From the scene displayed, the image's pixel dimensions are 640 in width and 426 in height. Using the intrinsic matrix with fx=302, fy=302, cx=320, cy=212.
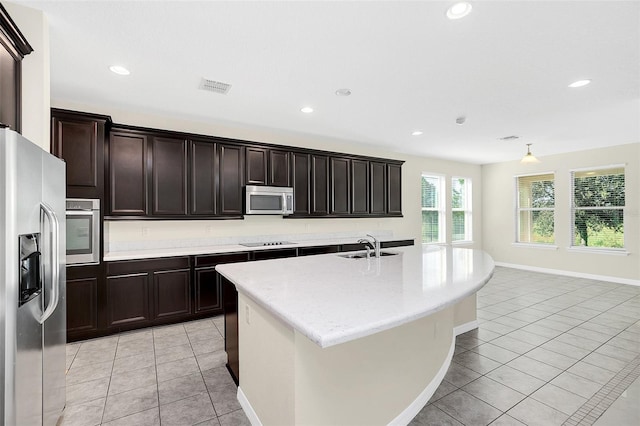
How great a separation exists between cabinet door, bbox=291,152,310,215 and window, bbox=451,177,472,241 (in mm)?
4379

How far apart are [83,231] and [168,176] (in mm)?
1116

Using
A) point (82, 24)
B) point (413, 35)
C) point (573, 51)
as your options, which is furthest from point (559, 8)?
point (82, 24)

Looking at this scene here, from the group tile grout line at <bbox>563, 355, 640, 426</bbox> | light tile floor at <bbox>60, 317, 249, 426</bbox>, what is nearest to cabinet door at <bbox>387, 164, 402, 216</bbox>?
tile grout line at <bbox>563, 355, 640, 426</bbox>

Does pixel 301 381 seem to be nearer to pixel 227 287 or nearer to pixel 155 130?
pixel 227 287

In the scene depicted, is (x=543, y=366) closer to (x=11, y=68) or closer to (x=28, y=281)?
(x=28, y=281)

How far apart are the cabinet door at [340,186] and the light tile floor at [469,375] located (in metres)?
2.63

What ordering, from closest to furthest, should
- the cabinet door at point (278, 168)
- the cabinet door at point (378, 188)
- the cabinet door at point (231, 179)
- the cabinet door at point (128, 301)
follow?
1. the cabinet door at point (128, 301)
2. the cabinet door at point (231, 179)
3. the cabinet door at point (278, 168)
4. the cabinet door at point (378, 188)

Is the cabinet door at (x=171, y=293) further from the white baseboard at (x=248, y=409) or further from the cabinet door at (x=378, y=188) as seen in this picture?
the cabinet door at (x=378, y=188)

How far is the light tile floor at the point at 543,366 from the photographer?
2.03 metres

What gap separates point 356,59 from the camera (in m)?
2.54

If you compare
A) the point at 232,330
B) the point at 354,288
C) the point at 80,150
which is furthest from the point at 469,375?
the point at 80,150

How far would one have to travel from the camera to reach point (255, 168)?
4.54 meters

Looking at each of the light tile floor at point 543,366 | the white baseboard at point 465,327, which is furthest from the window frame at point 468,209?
the white baseboard at point 465,327

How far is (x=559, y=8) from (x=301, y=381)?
8.76ft
